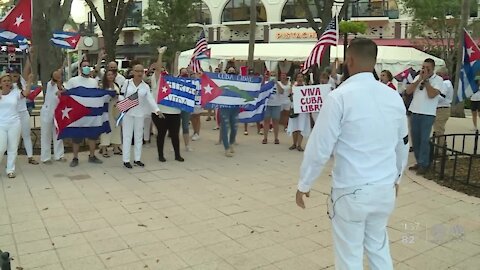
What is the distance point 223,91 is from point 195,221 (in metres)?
4.84

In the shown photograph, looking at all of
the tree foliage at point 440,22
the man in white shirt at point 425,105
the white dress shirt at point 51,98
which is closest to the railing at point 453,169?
the man in white shirt at point 425,105

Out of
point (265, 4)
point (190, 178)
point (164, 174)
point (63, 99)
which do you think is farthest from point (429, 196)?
point (265, 4)

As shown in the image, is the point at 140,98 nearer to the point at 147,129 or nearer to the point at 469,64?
the point at 147,129

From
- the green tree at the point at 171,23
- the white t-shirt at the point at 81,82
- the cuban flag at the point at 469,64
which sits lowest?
the white t-shirt at the point at 81,82

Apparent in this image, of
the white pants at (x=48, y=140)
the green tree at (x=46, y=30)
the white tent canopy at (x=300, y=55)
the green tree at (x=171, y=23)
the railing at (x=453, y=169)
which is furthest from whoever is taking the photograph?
the green tree at (x=171, y=23)

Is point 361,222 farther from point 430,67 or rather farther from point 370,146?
point 430,67

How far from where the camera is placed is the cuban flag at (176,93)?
920 centimetres

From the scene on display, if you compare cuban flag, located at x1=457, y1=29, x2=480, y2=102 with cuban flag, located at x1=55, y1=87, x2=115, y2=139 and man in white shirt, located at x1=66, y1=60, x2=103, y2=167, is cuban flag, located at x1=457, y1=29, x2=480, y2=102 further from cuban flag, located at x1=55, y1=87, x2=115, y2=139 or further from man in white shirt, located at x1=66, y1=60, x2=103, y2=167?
man in white shirt, located at x1=66, y1=60, x2=103, y2=167

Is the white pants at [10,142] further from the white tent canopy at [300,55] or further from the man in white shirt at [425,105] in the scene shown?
the white tent canopy at [300,55]

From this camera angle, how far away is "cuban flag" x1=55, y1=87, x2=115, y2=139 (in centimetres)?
855

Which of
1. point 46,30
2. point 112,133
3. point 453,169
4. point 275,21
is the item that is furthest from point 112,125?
point 275,21

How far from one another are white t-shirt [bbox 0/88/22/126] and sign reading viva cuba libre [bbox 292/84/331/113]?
4.96 metres

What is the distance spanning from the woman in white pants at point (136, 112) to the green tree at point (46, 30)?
372 centimetres

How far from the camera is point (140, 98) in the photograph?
8500 millimetres
